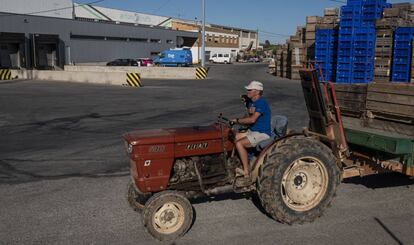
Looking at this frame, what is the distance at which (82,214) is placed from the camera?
18.8ft

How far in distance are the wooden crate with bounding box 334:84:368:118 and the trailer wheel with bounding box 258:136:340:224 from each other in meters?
1.91

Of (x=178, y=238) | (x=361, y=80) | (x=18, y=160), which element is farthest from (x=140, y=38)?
(x=178, y=238)

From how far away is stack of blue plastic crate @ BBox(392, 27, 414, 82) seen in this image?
22938 mm

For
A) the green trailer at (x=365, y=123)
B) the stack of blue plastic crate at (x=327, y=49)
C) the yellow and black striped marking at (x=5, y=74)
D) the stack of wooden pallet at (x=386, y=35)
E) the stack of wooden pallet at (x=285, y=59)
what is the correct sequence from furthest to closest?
the yellow and black striped marking at (x=5, y=74) → the stack of wooden pallet at (x=285, y=59) → the stack of blue plastic crate at (x=327, y=49) → the stack of wooden pallet at (x=386, y=35) → the green trailer at (x=365, y=123)

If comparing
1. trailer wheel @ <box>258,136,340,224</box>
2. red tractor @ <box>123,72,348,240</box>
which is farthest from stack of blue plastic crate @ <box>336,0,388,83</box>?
trailer wheel @ <box>258,136,340,224</box>

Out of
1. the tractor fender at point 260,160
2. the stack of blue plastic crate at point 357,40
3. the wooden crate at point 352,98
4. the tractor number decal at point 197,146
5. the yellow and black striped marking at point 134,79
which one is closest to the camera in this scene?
the tractor number decal at point 197,146

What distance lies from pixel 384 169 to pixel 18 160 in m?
6.89

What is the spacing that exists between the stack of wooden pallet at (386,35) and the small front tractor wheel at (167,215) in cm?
2229

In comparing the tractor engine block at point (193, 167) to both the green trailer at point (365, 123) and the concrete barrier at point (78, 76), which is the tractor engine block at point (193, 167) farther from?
the concrete barrier at point (78, 76)

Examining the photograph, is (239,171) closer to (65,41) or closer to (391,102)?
(391,102)

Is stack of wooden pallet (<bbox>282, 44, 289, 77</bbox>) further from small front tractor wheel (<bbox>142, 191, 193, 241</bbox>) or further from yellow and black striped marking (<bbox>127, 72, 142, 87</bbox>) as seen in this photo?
small front tractor wheel (<bbox>142, 191, 193, 241</bbox>)

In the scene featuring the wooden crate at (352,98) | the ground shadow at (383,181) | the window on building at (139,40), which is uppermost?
the window on building at (139,40)

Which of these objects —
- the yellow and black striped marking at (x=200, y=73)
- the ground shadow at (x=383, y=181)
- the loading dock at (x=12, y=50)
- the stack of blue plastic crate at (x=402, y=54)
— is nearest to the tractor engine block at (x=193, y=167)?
the ground shadow at (x=383, y=181)

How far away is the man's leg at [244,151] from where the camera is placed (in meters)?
5.39
